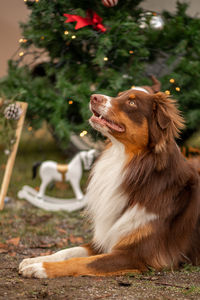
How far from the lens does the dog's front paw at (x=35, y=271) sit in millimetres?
2324

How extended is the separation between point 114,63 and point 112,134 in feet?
7.16

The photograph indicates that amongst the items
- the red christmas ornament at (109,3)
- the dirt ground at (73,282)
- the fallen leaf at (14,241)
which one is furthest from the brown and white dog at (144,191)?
the red christmas ornament at (109,3)

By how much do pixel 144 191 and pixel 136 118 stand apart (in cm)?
51

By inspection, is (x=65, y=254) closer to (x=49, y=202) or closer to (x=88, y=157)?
(x=88, y=157)

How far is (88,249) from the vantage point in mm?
2889

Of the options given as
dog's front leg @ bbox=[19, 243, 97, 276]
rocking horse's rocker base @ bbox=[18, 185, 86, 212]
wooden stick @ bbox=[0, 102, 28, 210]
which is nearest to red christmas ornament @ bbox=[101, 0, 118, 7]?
wooden stick @ bbox=[0, 102, 28, 210]

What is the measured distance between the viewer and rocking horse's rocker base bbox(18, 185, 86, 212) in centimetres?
507

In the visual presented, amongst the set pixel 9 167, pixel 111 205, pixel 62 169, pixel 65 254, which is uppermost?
pixel 111 205

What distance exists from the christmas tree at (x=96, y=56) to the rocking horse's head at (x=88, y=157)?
41 cm

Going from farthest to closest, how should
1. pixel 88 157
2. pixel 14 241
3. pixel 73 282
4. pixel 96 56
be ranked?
pixel 88 157 → pixel 96 56 → pixel 14 241 → pixel 73 282

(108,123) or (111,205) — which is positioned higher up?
(108,123)

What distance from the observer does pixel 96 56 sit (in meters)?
4.11

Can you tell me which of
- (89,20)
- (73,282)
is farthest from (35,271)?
→ (89,20)

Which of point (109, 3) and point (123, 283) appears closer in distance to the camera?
point (123, 283)
